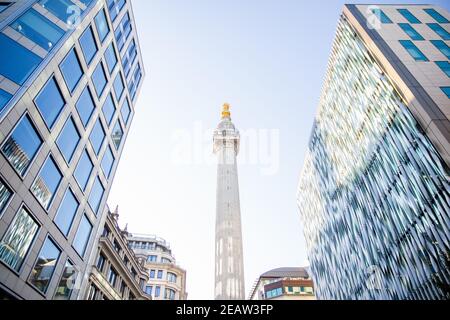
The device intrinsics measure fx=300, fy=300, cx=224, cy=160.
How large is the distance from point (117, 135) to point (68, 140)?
391 inches

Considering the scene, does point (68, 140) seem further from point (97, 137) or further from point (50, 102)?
point (97, 137)

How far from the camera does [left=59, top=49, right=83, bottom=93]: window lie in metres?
20.2

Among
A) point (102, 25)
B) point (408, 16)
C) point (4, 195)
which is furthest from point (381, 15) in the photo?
point (4, 195)

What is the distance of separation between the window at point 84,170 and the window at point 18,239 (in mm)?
5858

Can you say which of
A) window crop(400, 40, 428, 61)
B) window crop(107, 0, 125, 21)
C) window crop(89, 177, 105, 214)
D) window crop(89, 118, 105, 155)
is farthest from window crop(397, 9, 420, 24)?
window crop(89, 177, 105, 214)

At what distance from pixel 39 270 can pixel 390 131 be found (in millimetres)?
29187

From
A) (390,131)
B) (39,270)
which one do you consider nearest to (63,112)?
(39,270)

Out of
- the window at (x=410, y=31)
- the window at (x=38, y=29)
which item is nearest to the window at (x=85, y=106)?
the window at (x=38, y=29)

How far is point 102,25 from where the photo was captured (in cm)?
2597

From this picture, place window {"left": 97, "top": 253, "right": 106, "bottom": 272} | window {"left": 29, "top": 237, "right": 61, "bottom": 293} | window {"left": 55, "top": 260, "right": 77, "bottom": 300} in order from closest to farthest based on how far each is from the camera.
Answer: window {"left": 29, "top": 237, "right": 61, "bottom": 293}, window {"left": 55, "top": 260, "right": 77, "bottom": 300}, window {"left": 97, "top": 253, "right": 106, "bottom": 272}

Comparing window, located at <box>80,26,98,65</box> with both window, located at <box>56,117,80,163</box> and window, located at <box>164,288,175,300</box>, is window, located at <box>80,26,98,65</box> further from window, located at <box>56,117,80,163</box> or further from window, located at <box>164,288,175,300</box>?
window, located at <box>164,288,175,300</box>

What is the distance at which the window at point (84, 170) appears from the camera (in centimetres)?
2286

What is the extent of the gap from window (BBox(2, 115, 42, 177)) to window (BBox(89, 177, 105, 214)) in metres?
8.89

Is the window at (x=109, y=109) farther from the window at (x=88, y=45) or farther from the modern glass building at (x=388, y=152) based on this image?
the modern glass building at (x=388, y=152)
